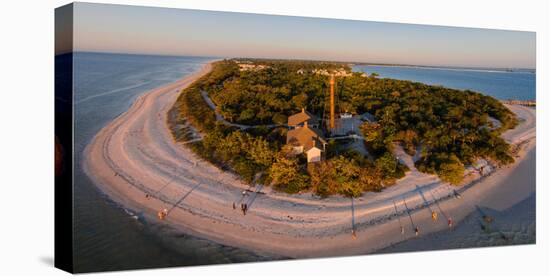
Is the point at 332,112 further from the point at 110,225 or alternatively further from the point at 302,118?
the point at 110,225

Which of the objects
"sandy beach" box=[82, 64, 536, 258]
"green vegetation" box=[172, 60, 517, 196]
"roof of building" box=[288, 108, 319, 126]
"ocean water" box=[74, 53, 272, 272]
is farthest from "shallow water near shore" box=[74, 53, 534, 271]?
"roof of building" box=[288, 108, 319, 126]

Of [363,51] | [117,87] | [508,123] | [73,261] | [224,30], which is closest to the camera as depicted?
[73,261]

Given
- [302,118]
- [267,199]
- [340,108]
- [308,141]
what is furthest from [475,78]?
[267,199]

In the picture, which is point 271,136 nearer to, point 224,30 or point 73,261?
point 224,30

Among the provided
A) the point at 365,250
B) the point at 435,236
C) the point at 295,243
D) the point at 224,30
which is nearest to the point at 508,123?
the point at 435,236

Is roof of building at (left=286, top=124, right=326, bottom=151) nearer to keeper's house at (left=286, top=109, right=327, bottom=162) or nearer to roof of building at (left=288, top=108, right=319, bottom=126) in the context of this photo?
keeper's house at (left=286, top=109, right=327, bottom=162)

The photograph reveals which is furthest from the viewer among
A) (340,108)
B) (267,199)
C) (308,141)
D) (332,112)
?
(340,108)

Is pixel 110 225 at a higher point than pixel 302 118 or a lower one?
lower
